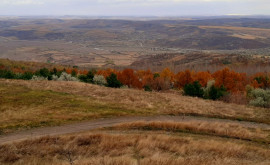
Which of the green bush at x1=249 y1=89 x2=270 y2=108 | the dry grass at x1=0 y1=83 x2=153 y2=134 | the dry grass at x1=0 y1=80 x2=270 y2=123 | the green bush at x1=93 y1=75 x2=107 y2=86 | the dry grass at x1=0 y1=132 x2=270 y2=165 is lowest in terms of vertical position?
the green bush at x1=249 y1=89 x2=270 y2=108

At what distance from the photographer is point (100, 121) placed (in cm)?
1828

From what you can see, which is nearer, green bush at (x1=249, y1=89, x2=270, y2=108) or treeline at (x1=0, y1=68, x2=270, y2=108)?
green bush at (x1=249, y1=89, x2=270, y2=108)

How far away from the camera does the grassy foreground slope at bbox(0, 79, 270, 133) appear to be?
18344 millimetres

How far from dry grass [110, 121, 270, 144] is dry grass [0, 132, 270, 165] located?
4.87 ft

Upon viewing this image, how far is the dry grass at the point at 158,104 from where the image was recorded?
21.5 meters

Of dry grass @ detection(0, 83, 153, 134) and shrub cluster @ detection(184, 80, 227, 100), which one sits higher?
dry grass @ detection(0, 83, 153, 134)

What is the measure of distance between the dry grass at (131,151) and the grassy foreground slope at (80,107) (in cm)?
446

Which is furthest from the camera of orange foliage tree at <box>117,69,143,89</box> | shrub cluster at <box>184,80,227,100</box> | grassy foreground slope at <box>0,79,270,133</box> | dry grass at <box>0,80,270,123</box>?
orange foliage tree at <box>117,69,143,89</box>

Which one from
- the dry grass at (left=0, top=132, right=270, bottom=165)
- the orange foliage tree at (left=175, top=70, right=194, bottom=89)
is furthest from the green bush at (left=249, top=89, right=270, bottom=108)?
the dry grass at (left=0, top=132, right=270, bottom=165)

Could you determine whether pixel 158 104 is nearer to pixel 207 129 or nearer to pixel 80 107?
pixel 80 107

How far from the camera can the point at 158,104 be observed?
2409 cm

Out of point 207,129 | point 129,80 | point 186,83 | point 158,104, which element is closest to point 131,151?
point 207,129

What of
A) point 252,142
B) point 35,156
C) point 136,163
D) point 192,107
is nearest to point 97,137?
point 35,156

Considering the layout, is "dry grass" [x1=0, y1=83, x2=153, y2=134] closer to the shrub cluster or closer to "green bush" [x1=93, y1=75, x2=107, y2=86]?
"green bush" [x1=93, y1=75, x2=107, y2=86]
